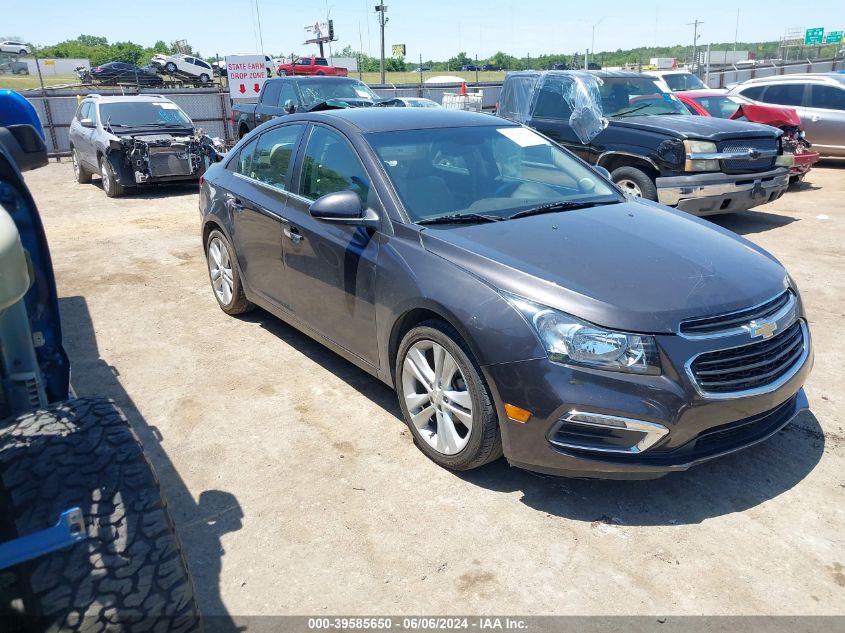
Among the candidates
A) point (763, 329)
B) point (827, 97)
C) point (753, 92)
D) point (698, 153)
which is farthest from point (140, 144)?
point (827, 97)

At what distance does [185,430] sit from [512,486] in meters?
1.92

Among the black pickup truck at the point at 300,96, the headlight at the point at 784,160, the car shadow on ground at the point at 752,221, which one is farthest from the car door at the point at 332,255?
the black pickup truck at the point at 300,96

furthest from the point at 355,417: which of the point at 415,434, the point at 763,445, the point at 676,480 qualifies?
the point at 763,445

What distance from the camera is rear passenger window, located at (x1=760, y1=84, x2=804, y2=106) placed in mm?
13516

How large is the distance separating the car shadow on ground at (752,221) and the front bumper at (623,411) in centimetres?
624

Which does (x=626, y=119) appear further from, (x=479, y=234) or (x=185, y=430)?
(x=185, y=430)

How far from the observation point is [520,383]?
3.00 m

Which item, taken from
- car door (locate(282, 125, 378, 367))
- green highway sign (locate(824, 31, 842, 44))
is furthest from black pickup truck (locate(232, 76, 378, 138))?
green highway sign (locate(824, 31, 842, 44))

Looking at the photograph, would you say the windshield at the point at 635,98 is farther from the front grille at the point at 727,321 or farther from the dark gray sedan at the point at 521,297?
the front grille at the point at 727,321

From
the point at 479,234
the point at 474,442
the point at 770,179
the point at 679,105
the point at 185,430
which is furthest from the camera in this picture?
the point at 679,105

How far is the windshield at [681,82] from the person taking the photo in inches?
555

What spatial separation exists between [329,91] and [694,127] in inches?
323

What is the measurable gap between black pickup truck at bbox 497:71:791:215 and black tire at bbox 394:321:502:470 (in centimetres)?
523

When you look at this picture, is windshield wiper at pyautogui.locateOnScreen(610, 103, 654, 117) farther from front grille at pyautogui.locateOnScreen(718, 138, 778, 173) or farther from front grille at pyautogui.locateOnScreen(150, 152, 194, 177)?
front grille at pyautogui.locateOnScreen(150, 152, 194, 177)
